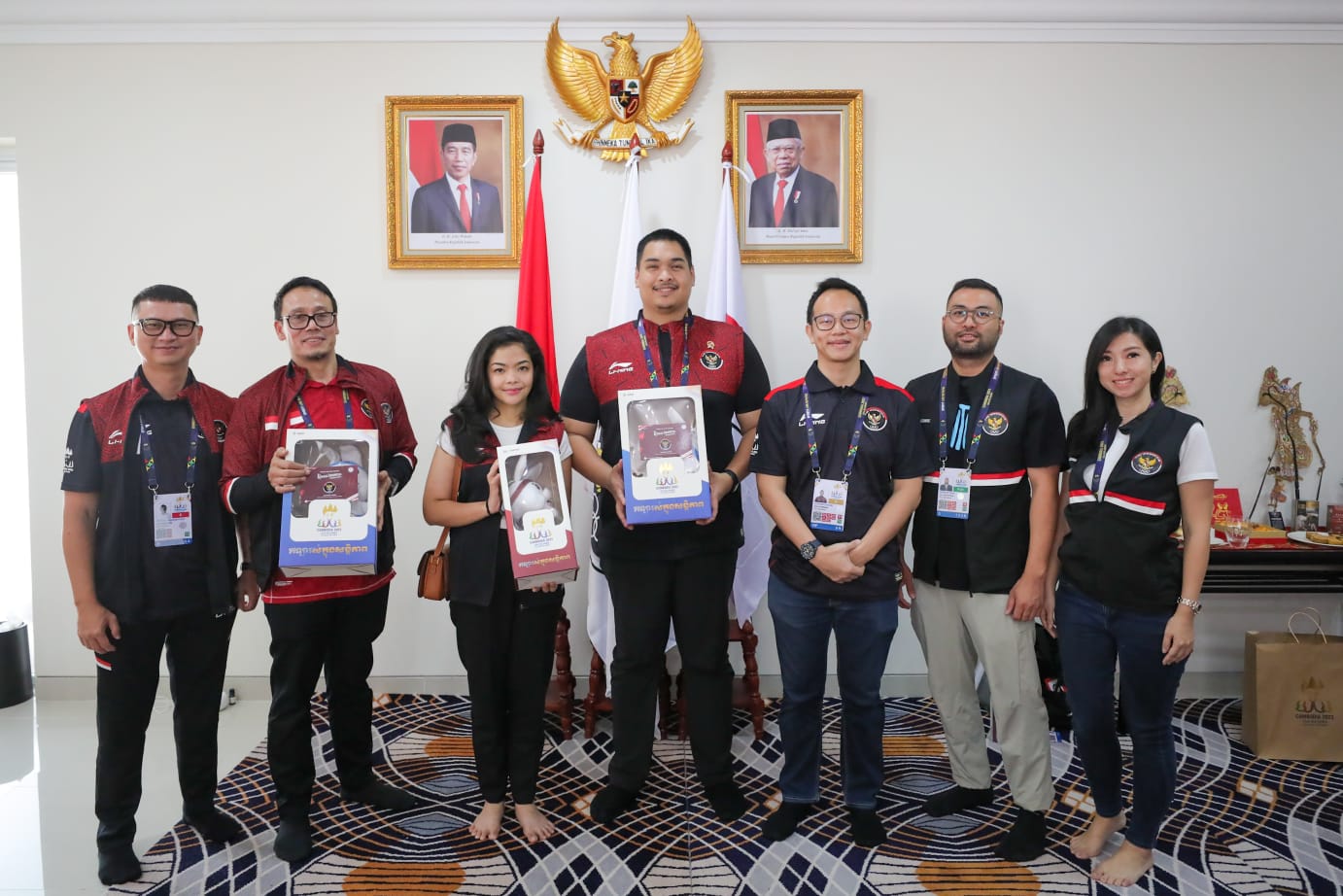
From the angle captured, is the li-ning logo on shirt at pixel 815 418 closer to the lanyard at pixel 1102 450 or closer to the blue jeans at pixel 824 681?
the blue jeans at pixel 824 681

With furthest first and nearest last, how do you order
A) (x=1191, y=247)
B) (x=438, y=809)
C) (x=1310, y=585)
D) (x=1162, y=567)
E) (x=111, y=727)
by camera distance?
1. (x=1191, y=247)
2. (x=1310, y=585)
3. (x=438, y=809)
4. (x=111, y=727)
5. (x=1162, y=567)

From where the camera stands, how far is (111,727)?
220cm

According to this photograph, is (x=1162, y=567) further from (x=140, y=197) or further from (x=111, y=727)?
(x=140, y=197)

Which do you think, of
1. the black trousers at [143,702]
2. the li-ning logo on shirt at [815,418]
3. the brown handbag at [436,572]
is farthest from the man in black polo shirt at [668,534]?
the black trousers at [143,702]

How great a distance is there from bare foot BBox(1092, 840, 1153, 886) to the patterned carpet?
0.03 metres

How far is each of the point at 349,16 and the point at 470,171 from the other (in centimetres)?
86

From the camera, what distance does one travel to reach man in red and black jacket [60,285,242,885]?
215 cm

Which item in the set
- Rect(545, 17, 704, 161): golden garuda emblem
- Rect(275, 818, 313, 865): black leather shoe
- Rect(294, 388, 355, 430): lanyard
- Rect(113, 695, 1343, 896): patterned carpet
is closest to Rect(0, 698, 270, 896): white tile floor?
Rect(113, 695, 1343, 896): patterned carpet

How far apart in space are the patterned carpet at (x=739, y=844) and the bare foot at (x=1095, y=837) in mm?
40

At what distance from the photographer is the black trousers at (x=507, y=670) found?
2.24 meters

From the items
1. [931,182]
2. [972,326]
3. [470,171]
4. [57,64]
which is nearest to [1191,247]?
[931,182]

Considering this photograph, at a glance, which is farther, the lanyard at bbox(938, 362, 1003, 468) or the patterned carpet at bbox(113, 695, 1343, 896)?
the lanyard at bbox(938, 362, 1003, 468)

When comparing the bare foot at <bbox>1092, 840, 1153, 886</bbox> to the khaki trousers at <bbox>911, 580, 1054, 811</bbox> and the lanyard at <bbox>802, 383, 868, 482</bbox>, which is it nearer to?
the khaki trousers at <bbox>911, 580, 1054, 811</bbox>

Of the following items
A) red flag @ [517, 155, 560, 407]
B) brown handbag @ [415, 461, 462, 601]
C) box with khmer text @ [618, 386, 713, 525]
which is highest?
red flag @ [517, 155, 560, 407]
